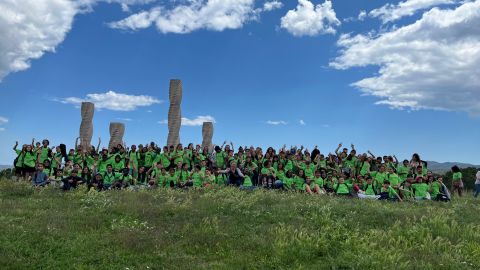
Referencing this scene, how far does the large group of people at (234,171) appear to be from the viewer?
19.9 m

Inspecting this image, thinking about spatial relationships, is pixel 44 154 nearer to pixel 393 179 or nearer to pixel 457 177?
pixel 393 179

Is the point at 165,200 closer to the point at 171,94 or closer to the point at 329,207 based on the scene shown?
the point at 329,207

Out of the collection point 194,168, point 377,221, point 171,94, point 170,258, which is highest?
point 171,94

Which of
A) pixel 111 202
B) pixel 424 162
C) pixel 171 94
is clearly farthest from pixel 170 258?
pixel 171 94

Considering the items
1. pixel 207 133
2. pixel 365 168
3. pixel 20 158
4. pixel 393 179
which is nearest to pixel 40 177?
pixel 20 158

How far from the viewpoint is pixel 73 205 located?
1518 centimetres

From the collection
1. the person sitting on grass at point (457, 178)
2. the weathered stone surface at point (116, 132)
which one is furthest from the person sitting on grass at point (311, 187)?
the weathered stone surface at point (116, 132)

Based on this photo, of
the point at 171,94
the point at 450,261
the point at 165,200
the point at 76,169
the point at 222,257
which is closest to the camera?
the point at 450,261

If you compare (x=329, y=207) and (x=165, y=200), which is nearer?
(x=329, y=207)

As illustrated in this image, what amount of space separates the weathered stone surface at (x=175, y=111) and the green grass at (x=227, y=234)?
14.4 m

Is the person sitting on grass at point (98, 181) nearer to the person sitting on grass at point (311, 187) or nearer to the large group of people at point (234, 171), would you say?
the large group of people at point (234, 171)

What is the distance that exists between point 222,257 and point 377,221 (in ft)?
17.0

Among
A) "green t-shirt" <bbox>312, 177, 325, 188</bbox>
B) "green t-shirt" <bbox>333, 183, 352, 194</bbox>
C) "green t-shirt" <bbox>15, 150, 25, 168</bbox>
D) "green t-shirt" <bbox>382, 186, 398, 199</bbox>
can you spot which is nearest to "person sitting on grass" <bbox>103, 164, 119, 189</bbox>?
"green t-shirt" <bbox>15, 150, 25, 168</bbox>

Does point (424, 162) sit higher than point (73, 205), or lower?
higher
